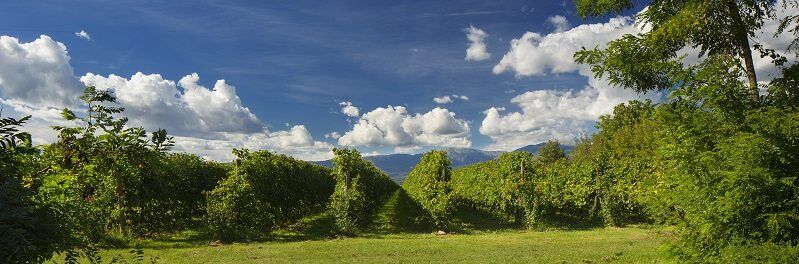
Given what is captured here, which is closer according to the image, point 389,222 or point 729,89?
point 729,89

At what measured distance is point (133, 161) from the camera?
3811 mm

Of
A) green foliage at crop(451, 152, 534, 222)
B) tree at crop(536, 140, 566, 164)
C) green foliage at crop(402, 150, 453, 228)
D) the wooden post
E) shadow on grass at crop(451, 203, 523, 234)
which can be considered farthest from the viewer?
tree at crop(536, 140, 566, 164)

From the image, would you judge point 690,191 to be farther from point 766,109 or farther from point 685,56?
point 685,56

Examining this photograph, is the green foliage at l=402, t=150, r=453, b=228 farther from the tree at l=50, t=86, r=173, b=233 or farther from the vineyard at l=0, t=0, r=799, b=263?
the tree at l=50, t=86, r=173, b=233

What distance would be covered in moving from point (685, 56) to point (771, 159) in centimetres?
244

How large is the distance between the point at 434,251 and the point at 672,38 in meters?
9.98

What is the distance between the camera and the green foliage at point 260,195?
17.1 meters

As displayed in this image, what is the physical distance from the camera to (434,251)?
49.1ft

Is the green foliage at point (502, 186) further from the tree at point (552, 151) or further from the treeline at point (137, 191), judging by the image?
the tree at point (552, 151)

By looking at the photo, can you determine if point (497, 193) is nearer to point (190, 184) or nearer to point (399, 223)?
point (399, 223)

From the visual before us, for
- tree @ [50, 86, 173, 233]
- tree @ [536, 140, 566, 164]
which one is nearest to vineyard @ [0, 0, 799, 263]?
tree @ [50, 86, 173, 233]

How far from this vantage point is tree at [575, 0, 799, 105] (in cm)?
714

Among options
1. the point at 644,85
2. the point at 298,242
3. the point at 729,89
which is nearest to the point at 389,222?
the point at 298,242

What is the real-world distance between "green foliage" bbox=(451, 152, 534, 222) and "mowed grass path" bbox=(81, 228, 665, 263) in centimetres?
526
